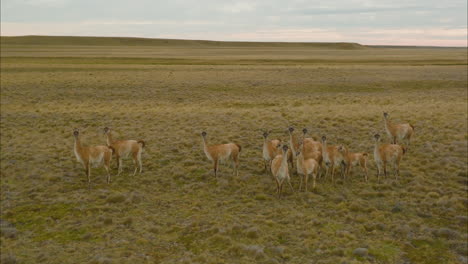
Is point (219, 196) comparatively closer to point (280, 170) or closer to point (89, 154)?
point (280, 170)

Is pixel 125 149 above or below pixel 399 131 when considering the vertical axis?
below

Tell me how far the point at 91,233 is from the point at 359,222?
7874mm

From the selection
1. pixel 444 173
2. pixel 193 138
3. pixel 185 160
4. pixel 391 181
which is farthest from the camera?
pixel 193 138

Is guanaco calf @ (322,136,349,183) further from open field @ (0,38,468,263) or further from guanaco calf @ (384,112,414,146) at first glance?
guanaco calf @ (384,112,414,146)

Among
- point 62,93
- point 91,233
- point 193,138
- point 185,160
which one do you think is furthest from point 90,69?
point 91,233

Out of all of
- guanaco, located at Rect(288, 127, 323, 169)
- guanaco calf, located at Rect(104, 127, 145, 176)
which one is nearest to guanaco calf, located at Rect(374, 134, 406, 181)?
guanaco, located at Rect(288, 127, 323, 169)

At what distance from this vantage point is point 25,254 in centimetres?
968

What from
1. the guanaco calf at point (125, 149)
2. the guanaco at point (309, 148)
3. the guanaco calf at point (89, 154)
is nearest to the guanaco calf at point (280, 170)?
the guanaco at point (309, 148)

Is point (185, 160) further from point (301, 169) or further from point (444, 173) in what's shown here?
point (444, 173)

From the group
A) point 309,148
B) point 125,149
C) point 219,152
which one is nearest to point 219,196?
point 219,152

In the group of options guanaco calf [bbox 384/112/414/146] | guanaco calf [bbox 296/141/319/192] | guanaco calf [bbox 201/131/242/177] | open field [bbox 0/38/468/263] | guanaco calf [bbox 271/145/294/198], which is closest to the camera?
open field [bbox 0/38/468/263]

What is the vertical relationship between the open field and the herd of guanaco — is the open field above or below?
below

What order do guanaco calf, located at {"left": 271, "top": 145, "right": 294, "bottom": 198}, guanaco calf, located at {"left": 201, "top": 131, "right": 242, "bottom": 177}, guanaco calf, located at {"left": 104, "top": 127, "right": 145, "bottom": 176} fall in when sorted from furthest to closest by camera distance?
guanaco calf, located at {"left": 104, "top": 127, "right": 145, "bottom": 176} → guanaco calf, located at {"left": 201, "top": 131, "right": 242, "bottom": 177} → guanaco calf, located at {"left": 271, "top": 145, "right": 294, "bottom": 198}

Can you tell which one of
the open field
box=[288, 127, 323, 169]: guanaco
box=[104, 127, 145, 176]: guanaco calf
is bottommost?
the open field
